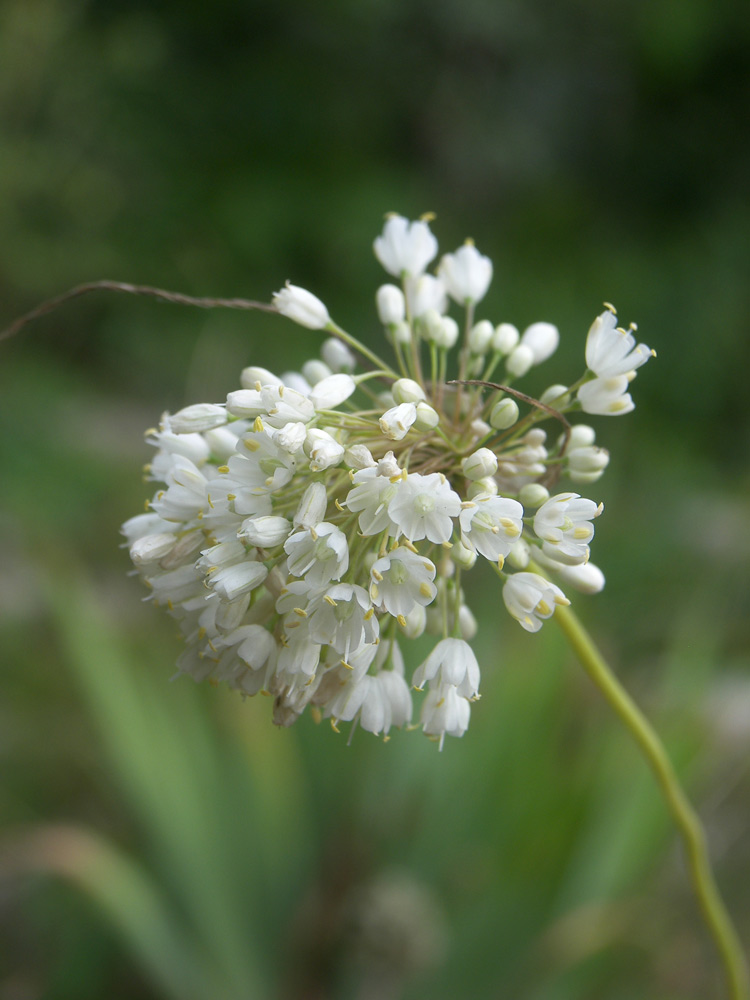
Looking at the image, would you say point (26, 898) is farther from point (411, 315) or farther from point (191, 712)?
point (411, 315)

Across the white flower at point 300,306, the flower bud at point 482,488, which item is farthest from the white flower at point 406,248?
the flower bud at point 482,488

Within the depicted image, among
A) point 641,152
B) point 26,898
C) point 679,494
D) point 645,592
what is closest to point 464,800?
point 26,898

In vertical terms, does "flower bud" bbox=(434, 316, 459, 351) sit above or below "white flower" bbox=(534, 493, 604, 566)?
above

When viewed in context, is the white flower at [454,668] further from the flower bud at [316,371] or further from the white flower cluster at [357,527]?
the flower bud at [316,371]

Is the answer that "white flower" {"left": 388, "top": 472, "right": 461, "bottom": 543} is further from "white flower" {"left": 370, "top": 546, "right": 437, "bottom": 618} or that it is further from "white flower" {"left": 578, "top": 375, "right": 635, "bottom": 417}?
"white flower" {"left": 578, "top": 375, "right": 635, "bottom": 417}

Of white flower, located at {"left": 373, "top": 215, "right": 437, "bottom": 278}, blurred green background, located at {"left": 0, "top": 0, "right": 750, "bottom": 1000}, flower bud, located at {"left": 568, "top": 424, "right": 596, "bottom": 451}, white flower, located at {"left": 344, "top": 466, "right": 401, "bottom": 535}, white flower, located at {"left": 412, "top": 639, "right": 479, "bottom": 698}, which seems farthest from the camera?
blurred green background, located at {"left": 0, "top": 0, "right": 750, "bottom": 1000}

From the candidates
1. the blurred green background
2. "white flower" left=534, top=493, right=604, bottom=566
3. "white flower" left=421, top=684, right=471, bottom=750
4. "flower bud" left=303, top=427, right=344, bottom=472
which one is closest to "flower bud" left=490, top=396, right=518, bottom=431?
"white flower" left=534, top=493, right=604, bottom=566
